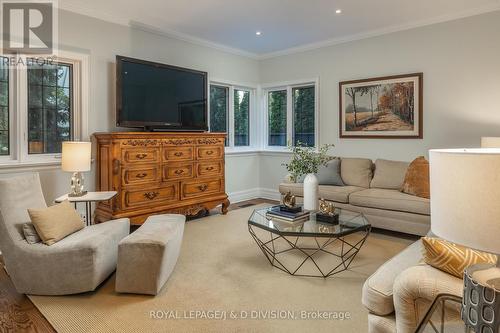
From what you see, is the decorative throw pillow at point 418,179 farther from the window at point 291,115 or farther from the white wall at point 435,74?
the window at point 291,115

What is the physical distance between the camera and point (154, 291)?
2.52 m

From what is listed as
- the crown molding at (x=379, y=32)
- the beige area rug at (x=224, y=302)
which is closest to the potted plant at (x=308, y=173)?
the beige area rug at (x=224, y=302)

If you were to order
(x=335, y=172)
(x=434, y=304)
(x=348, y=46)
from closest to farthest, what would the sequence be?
(x=434, y=304) → (x=335, y=172) → (x=348, y=46)

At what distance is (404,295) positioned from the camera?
4.98 ft

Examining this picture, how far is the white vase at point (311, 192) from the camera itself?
342cm

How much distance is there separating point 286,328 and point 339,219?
1.31 meters

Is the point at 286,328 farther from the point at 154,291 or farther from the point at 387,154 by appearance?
the point at 387,154

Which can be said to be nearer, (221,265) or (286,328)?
(286,328)

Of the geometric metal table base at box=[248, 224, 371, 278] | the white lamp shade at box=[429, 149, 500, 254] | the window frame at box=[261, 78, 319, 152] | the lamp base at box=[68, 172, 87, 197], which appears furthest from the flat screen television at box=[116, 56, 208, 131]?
the white lamp shade at box=[429, 149, 500, 254]

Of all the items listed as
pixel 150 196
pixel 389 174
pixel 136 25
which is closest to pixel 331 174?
pixel 389 174

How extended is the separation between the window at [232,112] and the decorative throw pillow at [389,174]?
2.65 m

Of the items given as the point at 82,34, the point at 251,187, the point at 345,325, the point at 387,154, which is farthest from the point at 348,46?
the point at 345,325

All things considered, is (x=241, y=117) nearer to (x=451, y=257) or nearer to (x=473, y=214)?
(x=451, y=257)

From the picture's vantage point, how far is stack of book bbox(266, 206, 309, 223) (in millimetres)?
3146
